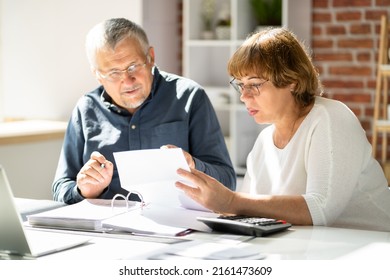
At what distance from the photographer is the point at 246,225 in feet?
6.37

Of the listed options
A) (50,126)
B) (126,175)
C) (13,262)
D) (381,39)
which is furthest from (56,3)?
(13,262)

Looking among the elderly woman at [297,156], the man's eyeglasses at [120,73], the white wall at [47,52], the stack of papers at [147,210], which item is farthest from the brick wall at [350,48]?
the stack of papers at [147,210]

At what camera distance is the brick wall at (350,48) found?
5684mm

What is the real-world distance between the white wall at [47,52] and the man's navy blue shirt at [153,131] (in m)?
1.92

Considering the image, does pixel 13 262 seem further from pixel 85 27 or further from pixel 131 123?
pixel 85 27

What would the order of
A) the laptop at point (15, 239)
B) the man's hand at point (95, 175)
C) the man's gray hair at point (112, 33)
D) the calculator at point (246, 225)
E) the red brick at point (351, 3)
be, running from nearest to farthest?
1. the laptop at point (15, 239)
2. the calculator at point (246, 225)
3. the man's hand at point (95, 175)
4. the man's gray hair at point (112, 33)
5. the red brick at point (351, 3)

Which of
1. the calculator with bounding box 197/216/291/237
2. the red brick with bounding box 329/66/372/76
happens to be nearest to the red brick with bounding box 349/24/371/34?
the red brick with bounding box 329/66/372/76

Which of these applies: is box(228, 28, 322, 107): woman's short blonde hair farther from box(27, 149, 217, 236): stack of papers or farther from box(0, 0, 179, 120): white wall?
box(0, 0, 179, 120): white wall

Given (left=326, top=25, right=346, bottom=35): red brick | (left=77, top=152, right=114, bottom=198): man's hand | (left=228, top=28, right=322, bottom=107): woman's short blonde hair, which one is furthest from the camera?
(left=326, top=25, right=346, bottom=35): red brick

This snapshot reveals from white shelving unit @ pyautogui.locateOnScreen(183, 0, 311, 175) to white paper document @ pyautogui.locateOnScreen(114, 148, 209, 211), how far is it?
137 inches

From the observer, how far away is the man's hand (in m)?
2.42

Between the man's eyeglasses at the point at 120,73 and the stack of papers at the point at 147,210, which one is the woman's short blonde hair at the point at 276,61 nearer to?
the stack of papers at the point at 147,210

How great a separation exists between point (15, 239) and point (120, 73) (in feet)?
3.65

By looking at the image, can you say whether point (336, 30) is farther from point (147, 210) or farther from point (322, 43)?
point (147, 210)
